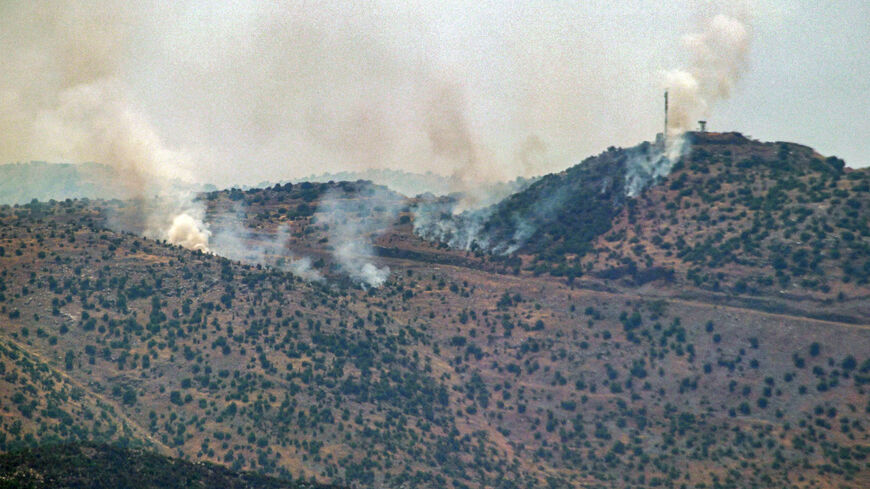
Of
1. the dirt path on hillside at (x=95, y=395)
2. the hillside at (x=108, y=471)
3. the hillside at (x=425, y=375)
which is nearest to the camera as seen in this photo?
the hillside at (x=108, y=471)

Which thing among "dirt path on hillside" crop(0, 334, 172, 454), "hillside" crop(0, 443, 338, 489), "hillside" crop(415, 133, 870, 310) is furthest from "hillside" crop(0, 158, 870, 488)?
"hillside" crop(0, 443, 338, 489)

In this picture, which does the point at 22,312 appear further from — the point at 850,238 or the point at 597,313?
the point at 850,238

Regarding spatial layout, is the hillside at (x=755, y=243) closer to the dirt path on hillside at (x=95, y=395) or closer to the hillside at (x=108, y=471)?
the dirt path on hillside at (x=95, y=395)

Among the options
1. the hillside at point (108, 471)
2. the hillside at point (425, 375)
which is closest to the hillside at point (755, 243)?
the hillside at point (425, 375)

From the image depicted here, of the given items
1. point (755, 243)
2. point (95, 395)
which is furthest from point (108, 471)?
point (755, 243)

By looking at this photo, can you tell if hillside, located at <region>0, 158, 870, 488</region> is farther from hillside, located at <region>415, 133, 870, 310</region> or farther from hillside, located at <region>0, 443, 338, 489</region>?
hillside, located at <region>0, 443, 338, 489</region>

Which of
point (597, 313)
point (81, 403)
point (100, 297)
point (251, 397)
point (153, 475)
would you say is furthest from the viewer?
point (597, 313)

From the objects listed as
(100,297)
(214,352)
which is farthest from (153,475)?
(100,297)
